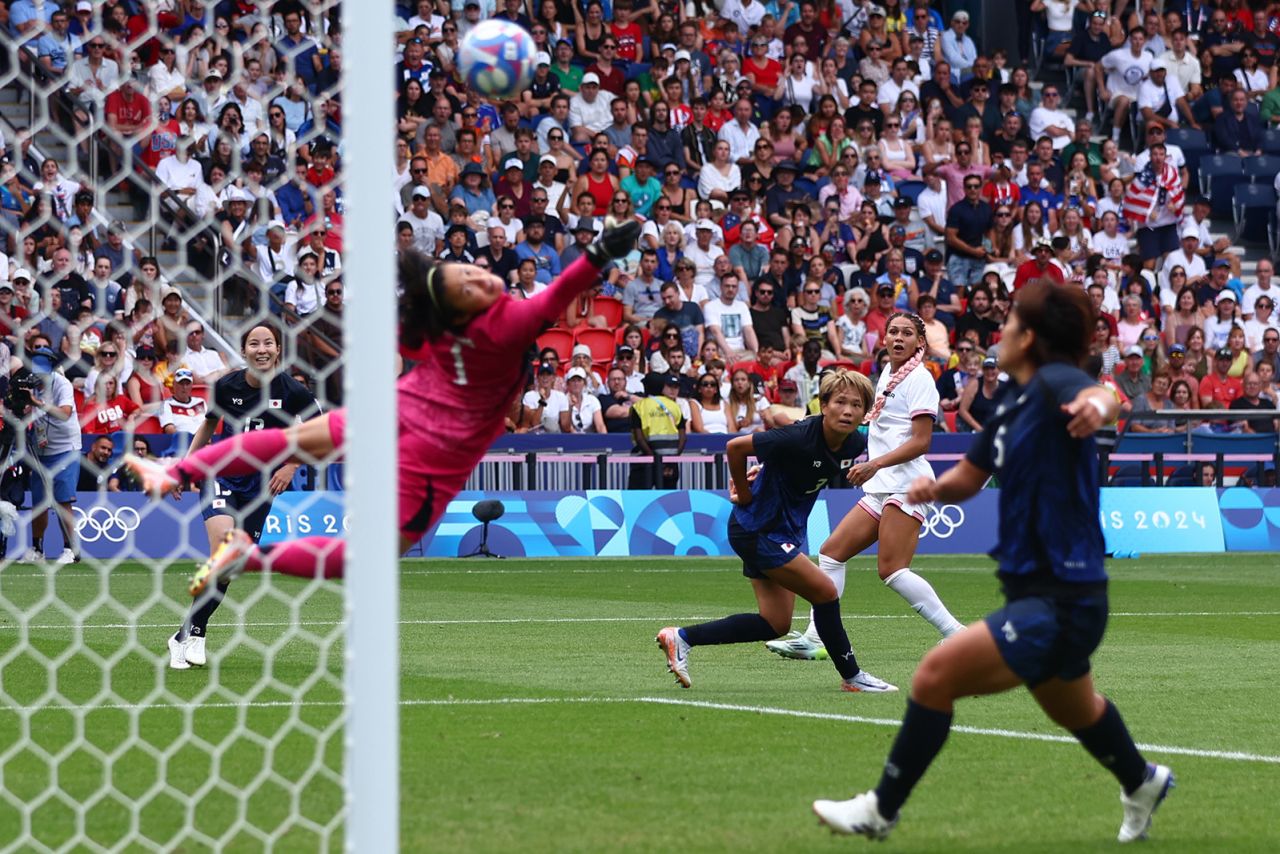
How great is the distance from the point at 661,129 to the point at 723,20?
2939 millimetres

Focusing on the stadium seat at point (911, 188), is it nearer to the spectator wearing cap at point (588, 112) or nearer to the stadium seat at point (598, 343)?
the spectator wearing cap at point (588, 112)

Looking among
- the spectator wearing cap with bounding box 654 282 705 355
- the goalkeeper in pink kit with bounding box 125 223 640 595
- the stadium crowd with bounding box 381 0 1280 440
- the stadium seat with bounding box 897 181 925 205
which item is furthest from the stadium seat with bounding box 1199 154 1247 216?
the goalkeeper in pink kit with bounding box 125 223 640 595

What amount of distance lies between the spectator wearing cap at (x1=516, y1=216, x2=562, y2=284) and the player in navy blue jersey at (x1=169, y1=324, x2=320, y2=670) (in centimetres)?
1075

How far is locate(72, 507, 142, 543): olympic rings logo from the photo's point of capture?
1834 cm

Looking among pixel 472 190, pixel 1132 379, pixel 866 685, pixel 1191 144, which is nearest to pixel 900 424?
pixel 866 685

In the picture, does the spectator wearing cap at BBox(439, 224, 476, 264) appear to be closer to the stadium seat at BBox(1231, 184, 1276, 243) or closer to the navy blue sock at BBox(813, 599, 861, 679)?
the navy blue sock at BBox(813, 599, 861, 679)

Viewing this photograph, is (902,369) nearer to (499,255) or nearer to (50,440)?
(50,440)

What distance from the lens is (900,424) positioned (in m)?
11.3

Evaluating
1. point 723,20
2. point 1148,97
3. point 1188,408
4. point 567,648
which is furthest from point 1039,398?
point 1148,97

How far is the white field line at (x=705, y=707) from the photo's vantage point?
25.5ft

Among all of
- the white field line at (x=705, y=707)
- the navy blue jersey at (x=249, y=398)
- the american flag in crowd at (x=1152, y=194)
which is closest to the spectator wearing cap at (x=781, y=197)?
the american flag in crowd at (x=1152, y=194)

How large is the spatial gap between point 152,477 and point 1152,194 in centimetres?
2260

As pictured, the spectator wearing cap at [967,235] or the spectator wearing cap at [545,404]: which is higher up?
the spectator wearing cap at [967,235]

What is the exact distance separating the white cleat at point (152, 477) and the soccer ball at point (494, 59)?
2.05 m
